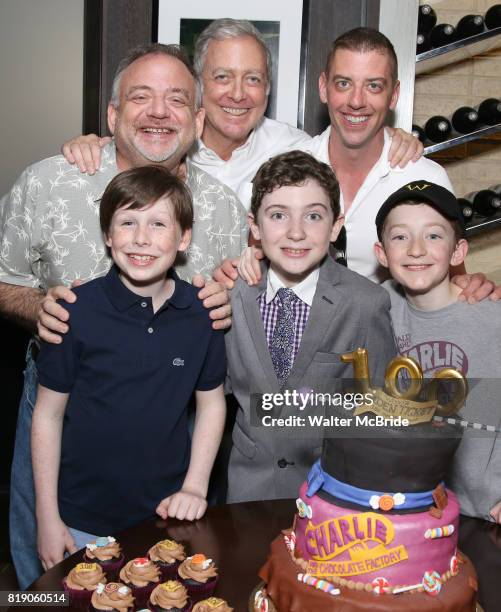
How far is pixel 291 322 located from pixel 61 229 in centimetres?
81

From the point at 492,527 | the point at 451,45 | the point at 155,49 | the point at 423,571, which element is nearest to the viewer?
the point at 423,571

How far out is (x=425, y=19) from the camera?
3740mm

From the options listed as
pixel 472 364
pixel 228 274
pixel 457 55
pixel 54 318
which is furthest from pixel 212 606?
pixel 457 55

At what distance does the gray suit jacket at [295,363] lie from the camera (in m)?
2.08

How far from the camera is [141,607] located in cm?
145

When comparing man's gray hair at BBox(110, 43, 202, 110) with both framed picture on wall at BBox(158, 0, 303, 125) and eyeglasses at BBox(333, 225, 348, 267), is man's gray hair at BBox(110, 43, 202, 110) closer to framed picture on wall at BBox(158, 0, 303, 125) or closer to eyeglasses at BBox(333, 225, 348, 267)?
eyeglasses at BBox(333, 225, 348, 267)

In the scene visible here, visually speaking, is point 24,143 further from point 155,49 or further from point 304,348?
point 304,348

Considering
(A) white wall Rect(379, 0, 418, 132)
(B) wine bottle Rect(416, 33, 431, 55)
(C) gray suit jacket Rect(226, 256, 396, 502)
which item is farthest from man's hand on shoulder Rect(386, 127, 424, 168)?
(B) wine bottle Rect(416, 33, 431, 55)

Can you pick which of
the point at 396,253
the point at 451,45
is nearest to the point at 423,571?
the point at 396,253

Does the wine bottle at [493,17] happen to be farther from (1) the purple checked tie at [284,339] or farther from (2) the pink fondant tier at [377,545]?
(2) the pink fondant tier at [377,545]

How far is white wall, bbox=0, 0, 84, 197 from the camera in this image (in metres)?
3.72

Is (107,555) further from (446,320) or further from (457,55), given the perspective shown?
(457,55)

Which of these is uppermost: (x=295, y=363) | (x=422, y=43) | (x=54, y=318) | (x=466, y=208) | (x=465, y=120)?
(x=422, y=43)

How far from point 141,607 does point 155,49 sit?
1775 mm
